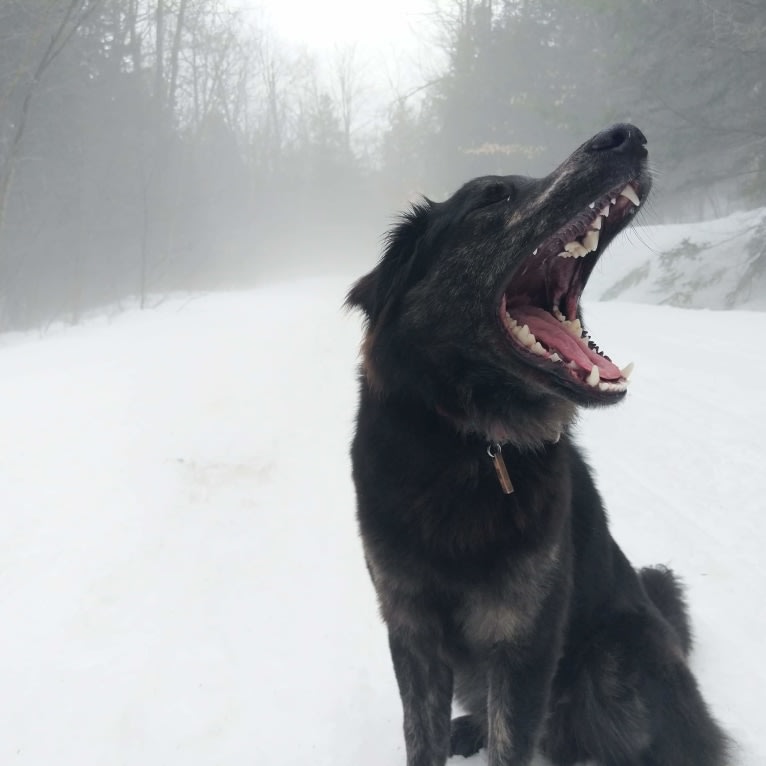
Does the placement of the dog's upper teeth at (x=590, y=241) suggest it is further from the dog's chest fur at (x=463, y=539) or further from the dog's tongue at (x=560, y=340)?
the dog's chest fur at (x=463, y=539)

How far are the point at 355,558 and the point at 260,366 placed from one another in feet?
19.0

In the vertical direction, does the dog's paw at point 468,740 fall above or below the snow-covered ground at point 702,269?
below

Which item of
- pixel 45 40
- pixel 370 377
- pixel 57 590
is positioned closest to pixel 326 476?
pixel 57 590

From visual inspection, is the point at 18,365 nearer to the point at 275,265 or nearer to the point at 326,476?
the point at 326,476

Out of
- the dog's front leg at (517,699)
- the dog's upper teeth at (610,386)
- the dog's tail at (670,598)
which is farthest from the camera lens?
the dog's tail at (670,598)

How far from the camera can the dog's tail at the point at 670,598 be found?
2875mm

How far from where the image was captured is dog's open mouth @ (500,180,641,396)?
204cm

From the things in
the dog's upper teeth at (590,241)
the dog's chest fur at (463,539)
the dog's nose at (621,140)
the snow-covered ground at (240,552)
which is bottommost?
the snow-covered ground at (240,552)

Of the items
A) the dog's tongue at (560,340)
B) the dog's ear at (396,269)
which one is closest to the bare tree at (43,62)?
the dog's ear at (396,269)

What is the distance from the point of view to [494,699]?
2.14 meters

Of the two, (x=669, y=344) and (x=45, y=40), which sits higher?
(x=45, y=40)

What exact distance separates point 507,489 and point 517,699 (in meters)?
0.65

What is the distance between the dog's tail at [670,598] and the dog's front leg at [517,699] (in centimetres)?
100

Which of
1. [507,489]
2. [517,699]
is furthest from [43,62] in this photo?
[517,699]
